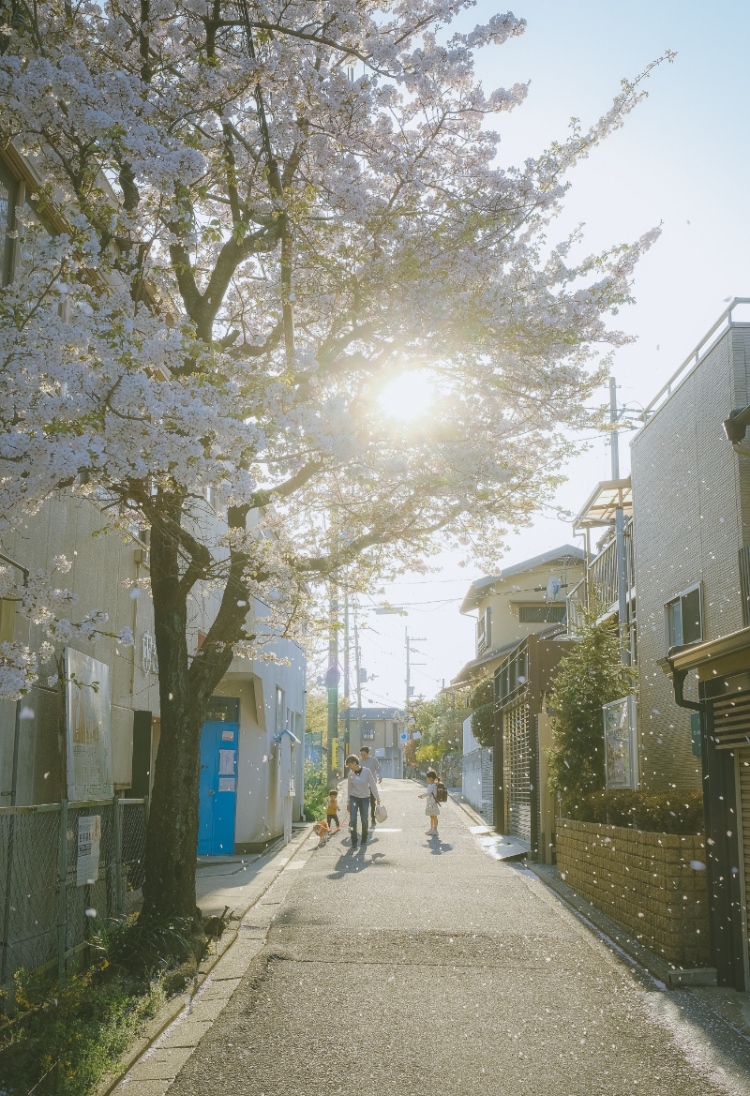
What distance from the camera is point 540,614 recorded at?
134ft

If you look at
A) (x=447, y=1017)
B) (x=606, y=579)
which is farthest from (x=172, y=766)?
(x=606, y=579)

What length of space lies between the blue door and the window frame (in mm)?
9224

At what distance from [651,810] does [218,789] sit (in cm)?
1098

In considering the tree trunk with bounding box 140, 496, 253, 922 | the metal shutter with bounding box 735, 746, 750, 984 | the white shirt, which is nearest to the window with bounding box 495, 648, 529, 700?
the white shirt

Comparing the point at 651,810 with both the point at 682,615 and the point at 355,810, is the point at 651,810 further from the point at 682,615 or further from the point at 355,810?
the point at 355,810

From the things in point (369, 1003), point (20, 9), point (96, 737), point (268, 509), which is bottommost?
point (369, 1003)

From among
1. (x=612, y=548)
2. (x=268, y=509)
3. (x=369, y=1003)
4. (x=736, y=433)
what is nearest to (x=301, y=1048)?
(x=369, y=1003)

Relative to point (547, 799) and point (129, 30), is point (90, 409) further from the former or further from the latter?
point (547, 799)

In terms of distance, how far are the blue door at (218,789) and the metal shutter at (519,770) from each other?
561cm

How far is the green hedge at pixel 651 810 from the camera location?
951 centimetres

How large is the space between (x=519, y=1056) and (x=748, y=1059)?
136 centimetres

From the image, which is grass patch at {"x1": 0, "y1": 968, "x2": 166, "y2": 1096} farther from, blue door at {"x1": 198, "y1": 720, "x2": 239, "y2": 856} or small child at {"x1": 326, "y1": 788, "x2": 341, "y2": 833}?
small child at {"x1": 326, "y1": 788, "x2": 341, "y2": 833}

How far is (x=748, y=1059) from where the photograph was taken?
19.5 feet

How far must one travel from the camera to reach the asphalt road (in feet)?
18.3
